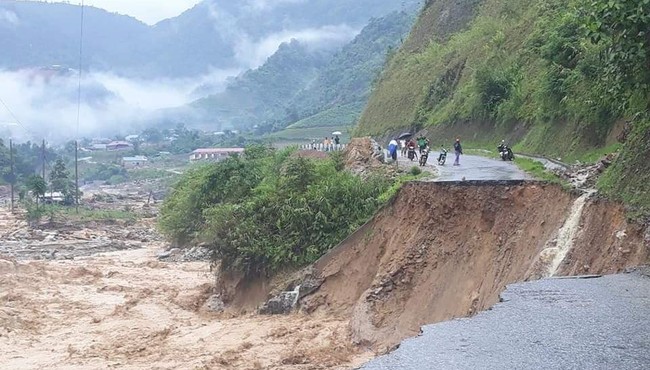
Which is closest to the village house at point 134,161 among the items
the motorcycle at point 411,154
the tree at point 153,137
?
the tree at point 153,137

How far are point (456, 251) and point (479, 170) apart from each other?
5.66m

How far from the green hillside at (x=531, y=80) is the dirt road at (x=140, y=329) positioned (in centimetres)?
796

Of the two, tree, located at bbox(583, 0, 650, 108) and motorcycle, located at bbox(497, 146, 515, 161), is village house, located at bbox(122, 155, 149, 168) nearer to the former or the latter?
motorcycle, located at bbox(497, 146, 515, 161)

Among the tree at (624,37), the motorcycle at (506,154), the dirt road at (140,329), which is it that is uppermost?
the tree at (624,37)

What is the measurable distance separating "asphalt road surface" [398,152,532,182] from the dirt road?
18.9 ft

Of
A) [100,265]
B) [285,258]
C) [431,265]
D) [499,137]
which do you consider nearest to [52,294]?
[100,265]

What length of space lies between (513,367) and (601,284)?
430 cm

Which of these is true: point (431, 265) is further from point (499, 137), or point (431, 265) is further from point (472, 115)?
point (472, 115)

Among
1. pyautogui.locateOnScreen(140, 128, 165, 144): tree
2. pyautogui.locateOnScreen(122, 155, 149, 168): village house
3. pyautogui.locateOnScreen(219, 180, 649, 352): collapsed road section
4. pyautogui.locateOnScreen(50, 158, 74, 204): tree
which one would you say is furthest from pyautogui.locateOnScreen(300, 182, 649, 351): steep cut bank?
pyautogui.locateOnScreen(140, 128, 165, 144): tree

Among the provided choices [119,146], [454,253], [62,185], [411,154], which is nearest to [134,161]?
[119,146]

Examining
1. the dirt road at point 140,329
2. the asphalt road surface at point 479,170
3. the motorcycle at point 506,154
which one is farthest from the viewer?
the motorcycle at point 506,154

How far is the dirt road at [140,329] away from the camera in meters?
17.5

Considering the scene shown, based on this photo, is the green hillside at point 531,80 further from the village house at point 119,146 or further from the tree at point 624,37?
the village house at point 119,146

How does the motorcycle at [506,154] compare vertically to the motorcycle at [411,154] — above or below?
above
